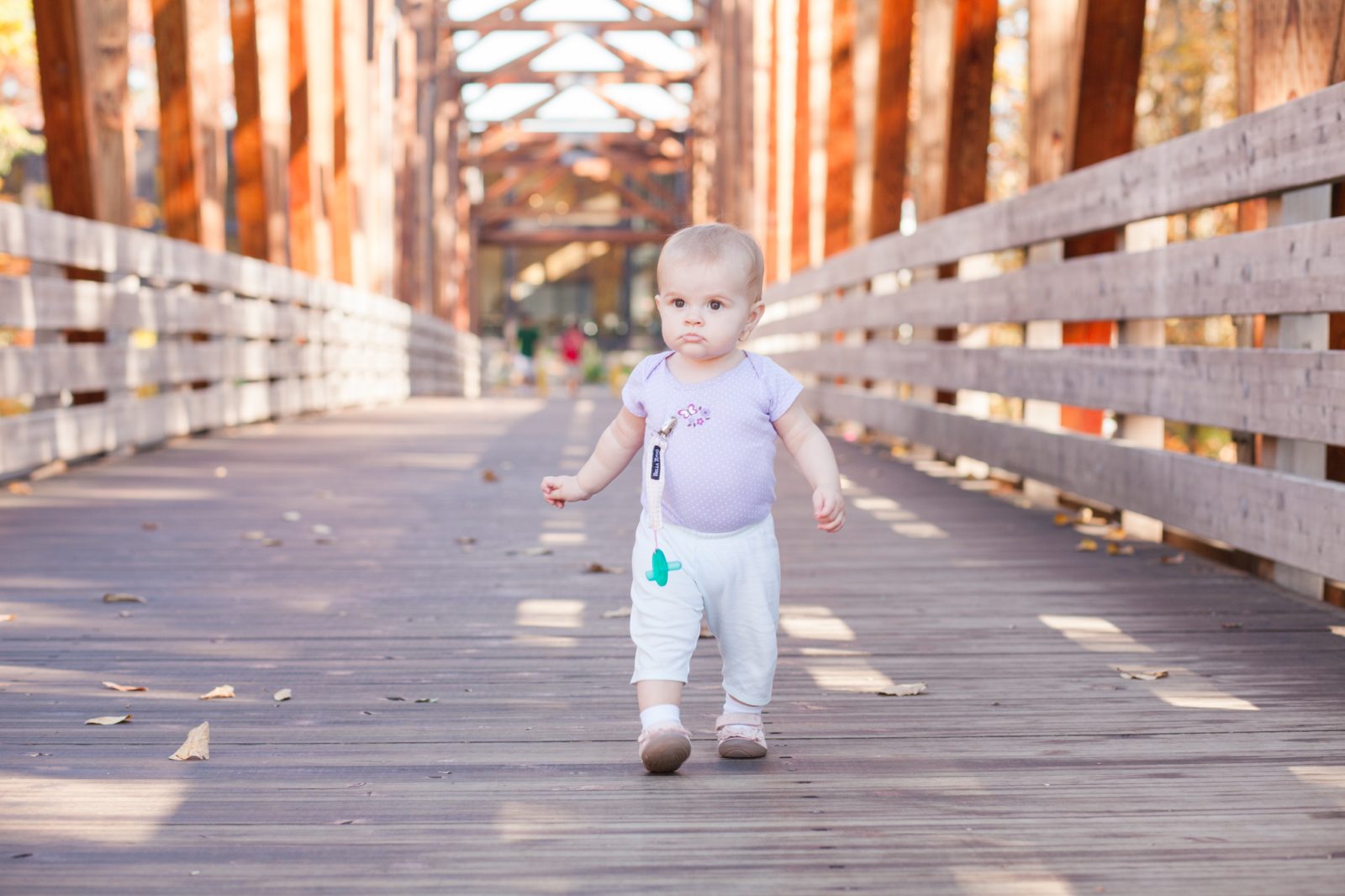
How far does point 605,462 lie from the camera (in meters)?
2.82

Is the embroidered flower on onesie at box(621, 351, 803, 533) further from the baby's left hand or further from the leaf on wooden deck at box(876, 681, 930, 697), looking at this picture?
the leaf on wooden deck at box(876, 681, 930, 697)

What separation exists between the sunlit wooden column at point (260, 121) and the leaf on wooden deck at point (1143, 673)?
8.67m

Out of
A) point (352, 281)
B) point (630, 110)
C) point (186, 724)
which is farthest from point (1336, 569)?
point (630, 110)

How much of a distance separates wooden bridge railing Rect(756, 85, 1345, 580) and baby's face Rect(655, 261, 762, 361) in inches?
60.0

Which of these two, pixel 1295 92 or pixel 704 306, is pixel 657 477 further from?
pixel 1295 92

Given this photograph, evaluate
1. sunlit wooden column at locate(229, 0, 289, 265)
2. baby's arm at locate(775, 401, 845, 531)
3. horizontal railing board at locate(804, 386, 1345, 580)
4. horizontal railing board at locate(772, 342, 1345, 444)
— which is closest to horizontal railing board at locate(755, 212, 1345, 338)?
horizontal railing board at locate(772, 342, 1345, 444)

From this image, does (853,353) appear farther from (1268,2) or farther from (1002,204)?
(1268,2)

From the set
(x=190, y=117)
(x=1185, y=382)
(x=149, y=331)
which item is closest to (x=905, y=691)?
(x=1185, y=382)

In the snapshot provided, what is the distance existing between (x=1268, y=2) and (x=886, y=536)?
6.57 feet

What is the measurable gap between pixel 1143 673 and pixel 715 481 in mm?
1019

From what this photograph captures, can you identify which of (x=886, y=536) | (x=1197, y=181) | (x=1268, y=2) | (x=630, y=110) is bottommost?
(x=886, y=536)

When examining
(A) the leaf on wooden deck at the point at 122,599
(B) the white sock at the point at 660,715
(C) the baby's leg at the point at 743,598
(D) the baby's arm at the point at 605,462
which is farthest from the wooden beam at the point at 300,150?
(B) the white sock at the point at 660,715

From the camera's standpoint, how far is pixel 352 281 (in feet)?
51.3

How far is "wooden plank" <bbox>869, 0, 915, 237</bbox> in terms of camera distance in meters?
9.44
